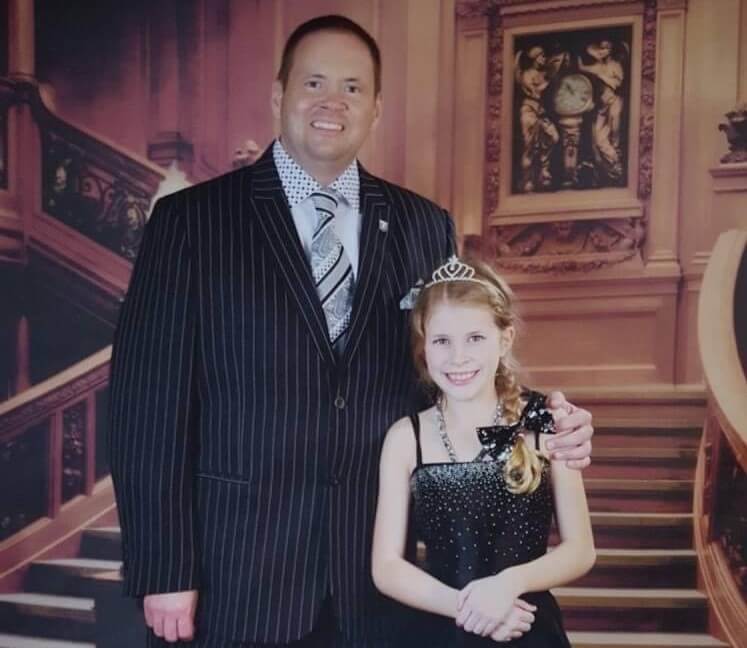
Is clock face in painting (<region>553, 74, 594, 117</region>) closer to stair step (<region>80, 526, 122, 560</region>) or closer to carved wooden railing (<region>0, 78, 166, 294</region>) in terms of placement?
carved wooden railing (<region>0, 78, 166, 294</region>)

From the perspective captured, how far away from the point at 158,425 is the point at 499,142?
1.04m

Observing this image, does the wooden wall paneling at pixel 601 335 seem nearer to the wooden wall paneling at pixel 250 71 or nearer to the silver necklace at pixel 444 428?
the silver necklace at pixel 444 428

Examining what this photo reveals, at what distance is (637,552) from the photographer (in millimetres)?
2168

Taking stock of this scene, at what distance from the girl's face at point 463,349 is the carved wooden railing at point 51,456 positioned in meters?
1.13

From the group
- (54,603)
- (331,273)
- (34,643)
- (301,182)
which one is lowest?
(34,643)

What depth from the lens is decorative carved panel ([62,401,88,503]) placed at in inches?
98.7

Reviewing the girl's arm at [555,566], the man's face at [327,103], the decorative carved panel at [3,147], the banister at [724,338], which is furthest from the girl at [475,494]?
the decorative carved panel at [3,147]

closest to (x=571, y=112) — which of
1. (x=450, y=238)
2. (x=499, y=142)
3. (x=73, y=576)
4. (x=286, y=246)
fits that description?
(x=499, y=142)

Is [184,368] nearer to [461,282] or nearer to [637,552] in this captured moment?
[461,282]

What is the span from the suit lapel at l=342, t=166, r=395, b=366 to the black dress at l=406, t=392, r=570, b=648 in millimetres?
289

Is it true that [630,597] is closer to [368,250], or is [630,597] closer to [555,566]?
[555,566]

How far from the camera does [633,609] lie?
217 centimetres

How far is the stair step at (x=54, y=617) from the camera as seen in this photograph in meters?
2.48

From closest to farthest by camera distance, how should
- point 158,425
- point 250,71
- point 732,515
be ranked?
point 158,425, point 732,515, point 250,71
